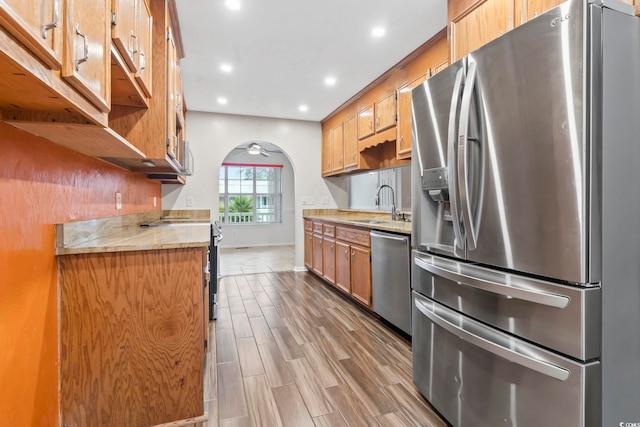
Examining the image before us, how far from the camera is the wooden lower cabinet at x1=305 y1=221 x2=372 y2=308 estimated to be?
3.12 m

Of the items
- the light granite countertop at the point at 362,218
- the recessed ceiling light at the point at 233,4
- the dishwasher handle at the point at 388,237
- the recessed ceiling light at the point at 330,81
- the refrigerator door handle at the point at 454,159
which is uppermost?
the recessed ceiling light at the point at 330,81

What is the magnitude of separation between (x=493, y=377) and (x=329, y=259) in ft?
9.26

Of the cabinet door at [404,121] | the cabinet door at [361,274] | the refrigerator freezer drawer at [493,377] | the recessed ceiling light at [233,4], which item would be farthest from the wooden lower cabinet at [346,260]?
the recessed ceiling light at [233,4]

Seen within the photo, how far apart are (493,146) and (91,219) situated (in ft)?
6.75

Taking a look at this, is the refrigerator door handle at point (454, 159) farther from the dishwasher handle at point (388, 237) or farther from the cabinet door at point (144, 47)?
the cabinet door at point (144, 47)

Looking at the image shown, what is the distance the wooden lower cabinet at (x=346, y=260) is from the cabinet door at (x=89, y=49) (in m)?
2.45

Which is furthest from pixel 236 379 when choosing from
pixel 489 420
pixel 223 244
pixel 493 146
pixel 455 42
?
pixel 223 244

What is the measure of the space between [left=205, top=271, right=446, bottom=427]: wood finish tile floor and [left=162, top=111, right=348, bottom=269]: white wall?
1820 millimetres

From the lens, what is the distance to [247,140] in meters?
4.89

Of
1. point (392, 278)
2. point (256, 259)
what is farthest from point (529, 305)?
point (256, 259)

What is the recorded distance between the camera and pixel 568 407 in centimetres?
101

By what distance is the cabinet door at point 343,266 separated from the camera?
3.47m

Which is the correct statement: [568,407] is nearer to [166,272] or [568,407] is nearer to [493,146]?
[493,146]

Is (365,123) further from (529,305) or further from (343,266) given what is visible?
(529,305)
